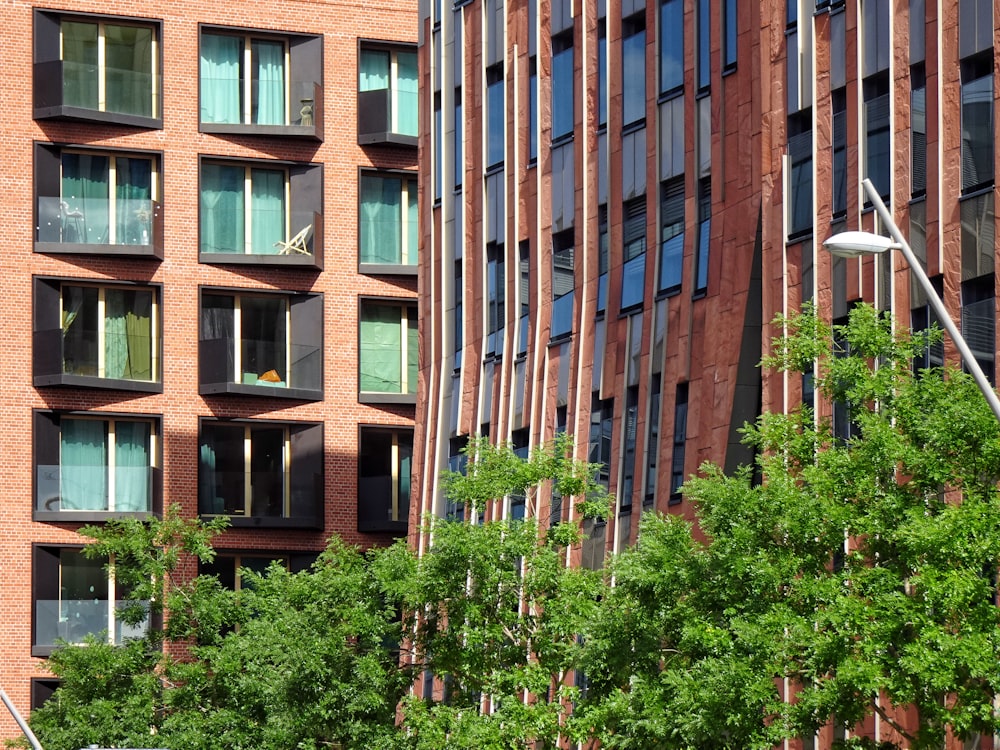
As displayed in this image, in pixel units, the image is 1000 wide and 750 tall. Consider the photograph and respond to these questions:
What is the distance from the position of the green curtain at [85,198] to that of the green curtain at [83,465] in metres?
5.25

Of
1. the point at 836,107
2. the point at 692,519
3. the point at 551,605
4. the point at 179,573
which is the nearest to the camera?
the point at 551,605

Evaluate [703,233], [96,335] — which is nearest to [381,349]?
[96,335]

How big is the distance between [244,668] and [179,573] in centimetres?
1659

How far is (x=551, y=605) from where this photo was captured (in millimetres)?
33688

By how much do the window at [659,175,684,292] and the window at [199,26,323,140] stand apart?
2065cm

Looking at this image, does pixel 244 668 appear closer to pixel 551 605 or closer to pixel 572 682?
pixel 572 682

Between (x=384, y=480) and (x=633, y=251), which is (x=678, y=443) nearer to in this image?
(x=633, y=251)

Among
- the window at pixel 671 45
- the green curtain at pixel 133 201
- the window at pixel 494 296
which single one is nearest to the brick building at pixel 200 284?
the green curtain at pixel 133 201

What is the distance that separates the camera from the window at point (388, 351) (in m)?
61.9

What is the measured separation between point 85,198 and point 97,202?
14.4 inches

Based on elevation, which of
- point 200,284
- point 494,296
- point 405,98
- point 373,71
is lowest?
point 494,296

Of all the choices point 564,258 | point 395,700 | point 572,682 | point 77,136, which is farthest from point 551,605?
point 77,136

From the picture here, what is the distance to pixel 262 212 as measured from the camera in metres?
61.4

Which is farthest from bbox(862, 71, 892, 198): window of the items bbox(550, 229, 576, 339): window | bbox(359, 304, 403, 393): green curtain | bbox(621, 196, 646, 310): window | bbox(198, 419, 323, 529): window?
bbox(198, 419, 323, 529): window
